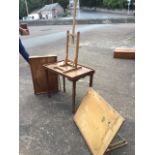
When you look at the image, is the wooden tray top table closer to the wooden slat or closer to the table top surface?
the table top surface

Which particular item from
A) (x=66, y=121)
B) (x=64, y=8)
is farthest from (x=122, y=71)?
(x=64, y=8)

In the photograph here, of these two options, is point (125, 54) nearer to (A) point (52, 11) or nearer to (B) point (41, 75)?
(B) point (41, 75)

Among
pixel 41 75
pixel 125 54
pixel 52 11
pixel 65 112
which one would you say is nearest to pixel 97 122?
pixel 65 112

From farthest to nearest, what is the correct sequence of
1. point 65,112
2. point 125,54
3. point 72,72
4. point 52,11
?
point 52,11
point 125,54
point 65,112
point 72,72

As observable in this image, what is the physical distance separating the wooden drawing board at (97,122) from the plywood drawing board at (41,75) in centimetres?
84

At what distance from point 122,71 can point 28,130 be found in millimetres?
2379

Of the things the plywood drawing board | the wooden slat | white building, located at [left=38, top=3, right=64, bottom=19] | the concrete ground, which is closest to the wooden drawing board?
the concrete ground

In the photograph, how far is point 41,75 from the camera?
3039mm

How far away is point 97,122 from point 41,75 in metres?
1.33

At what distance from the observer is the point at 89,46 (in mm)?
6520

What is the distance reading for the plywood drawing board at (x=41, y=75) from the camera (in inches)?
115

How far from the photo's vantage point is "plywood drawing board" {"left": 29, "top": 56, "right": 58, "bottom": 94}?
2932 millimetres

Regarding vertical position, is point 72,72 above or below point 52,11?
below
